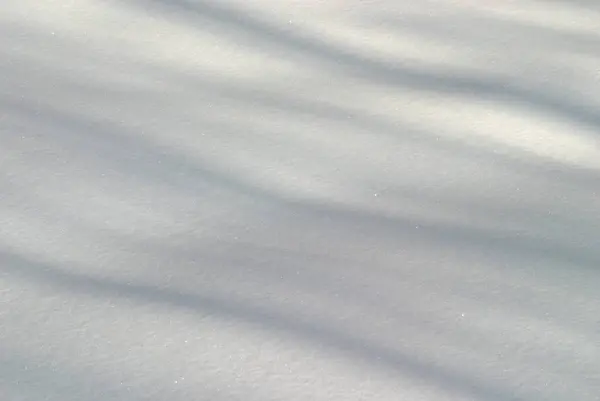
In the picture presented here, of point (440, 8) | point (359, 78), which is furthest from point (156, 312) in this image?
point (440, 8)

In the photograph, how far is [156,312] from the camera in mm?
770

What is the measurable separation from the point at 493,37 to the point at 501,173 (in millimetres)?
325

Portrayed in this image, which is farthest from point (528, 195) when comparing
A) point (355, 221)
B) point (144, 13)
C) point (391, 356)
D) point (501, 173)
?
point (144, 13)

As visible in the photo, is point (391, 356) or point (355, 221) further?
point (355, 221)

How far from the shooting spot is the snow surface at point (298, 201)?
0.74 m

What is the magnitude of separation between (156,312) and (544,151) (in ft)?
1.66

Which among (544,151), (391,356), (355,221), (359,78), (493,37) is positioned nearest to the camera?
(391,356)

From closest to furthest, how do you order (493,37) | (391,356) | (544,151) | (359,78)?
(391,356) → (544,151) → (359,78) → (493,37)

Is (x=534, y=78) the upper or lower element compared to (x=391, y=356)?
upper

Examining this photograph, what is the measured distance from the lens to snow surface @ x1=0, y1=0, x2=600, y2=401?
29.0 inches

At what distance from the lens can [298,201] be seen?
3.02ft

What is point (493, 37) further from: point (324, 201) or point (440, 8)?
point (324, 201)

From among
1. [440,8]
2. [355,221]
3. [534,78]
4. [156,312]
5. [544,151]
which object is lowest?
[156,312]

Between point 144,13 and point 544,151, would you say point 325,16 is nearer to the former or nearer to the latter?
point 144,13
